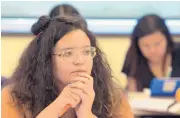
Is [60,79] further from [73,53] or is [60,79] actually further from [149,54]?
[149,54]

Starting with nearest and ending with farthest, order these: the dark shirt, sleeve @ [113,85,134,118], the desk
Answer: sleeve @ [113,85,134,118] → the desk → the dark shirt

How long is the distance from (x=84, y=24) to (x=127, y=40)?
2.35m

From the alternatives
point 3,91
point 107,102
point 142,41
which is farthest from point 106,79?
point 142,41

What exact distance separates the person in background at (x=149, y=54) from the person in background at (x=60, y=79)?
145cm

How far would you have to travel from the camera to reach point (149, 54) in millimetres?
3037

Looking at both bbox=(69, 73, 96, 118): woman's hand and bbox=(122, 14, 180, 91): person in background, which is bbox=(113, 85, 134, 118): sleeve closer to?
bbox=(69, 73, 96, 118): woman's hand

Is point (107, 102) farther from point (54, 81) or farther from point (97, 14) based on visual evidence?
point (97, 14)

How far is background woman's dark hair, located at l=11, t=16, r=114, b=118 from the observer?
1512 mm

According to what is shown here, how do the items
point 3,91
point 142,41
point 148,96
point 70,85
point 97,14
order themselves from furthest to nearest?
1. point 97,14
2. point 142,41
3. point 148,96
4. point 3,91
5. point 70,85

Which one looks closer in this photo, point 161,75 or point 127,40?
point 161,75

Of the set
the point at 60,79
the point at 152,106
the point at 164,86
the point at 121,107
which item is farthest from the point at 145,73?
the point at 60,79

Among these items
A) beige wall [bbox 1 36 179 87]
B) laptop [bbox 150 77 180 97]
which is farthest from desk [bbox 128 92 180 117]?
beige wall [bbox 1 36 179 87]

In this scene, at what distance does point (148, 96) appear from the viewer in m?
2.66

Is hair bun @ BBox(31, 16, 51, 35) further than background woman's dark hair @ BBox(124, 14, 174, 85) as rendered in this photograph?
No
